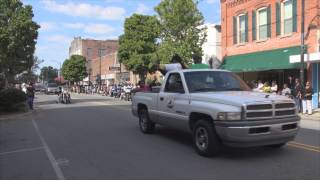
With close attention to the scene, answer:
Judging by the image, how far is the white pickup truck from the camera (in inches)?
372

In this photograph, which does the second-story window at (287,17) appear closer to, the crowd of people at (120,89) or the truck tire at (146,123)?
the crowd of people at (120,89)

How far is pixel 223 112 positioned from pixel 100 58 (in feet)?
289

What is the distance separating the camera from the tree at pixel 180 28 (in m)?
37.3

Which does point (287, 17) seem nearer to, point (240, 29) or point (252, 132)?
point (240, 29)

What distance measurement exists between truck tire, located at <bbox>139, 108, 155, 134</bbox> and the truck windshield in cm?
290

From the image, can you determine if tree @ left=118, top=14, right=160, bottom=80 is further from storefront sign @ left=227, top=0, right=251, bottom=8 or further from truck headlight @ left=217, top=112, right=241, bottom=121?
truck headlight @ left=217, top=112, right=241, bottom=121

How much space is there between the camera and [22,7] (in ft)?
120

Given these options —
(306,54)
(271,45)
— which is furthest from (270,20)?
(306,54)

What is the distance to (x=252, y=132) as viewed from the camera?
31.0ft

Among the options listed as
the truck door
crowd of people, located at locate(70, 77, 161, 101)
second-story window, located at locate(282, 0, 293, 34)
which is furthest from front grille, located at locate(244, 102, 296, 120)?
second-story window, located at locate(282, 0, 293, 34)

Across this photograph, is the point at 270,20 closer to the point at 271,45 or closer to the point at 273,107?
the point at 271,45

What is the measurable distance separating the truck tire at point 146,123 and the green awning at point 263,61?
46.7 feet

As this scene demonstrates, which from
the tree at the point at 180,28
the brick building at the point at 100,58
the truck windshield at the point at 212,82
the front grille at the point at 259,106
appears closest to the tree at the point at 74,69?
the brick building at the point at 100,58

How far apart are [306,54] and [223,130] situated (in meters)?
17.4
